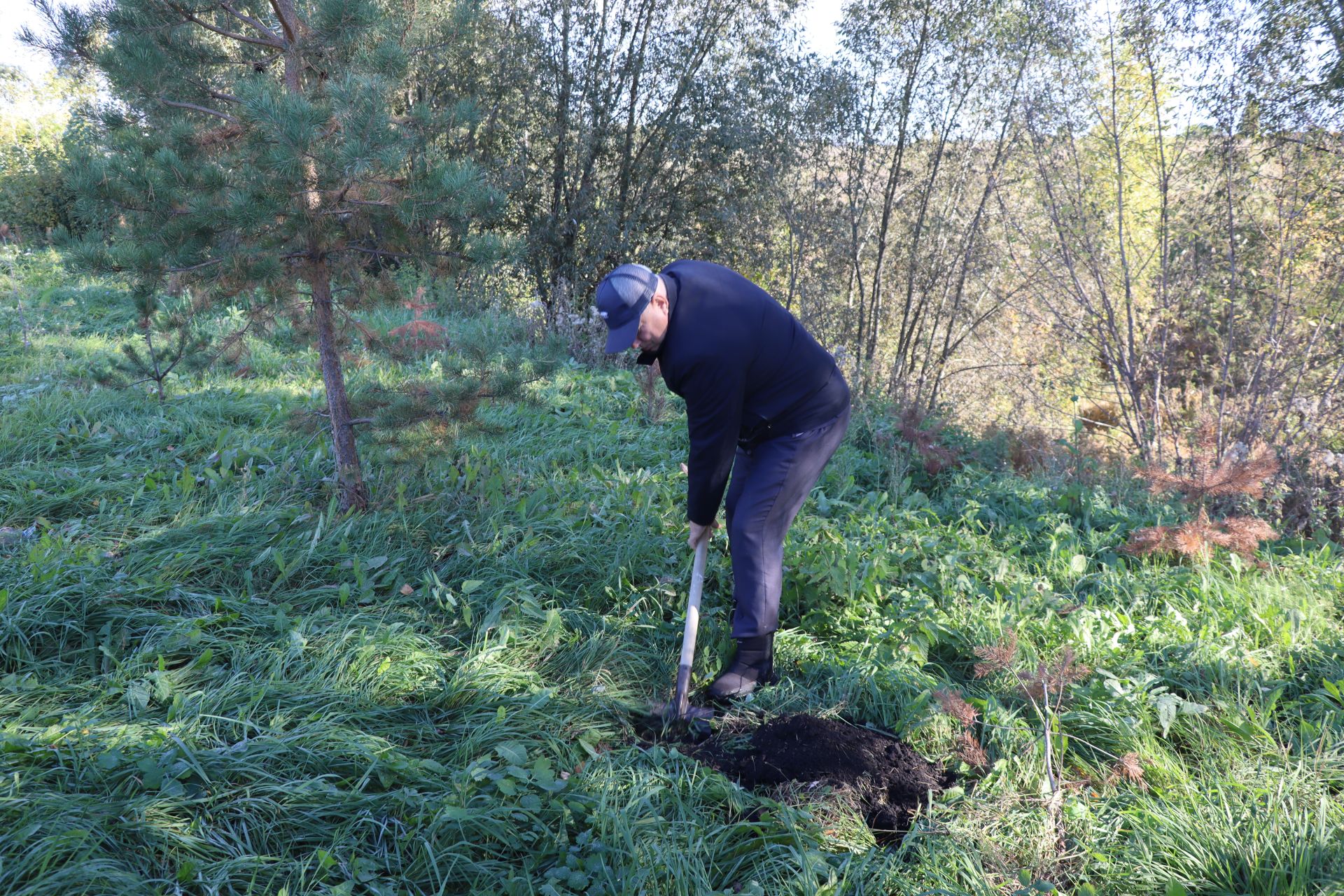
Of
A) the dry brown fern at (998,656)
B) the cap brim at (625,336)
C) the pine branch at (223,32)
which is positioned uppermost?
the pine branch at (223,32)

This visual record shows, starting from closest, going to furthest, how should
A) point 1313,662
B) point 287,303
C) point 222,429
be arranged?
point 1313,662 < point 287,303 < point 222,429

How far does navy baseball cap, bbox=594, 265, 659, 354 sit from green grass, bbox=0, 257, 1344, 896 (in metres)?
1.23

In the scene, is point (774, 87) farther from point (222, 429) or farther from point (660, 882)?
point (660, 882)

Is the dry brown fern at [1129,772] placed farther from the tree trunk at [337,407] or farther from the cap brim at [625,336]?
the tree trunk at [337,407]

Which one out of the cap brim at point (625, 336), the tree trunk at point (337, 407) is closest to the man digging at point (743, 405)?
the cap brim at point (625, 336)

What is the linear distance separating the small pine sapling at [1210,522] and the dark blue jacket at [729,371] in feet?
6.63

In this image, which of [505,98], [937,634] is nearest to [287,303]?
[937,634]

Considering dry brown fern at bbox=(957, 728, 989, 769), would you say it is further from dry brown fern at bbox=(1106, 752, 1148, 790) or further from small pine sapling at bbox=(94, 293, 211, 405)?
small pine sapling at bbox=(94, 293, 211, 405)

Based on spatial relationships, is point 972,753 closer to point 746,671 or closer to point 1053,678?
point 1053,678

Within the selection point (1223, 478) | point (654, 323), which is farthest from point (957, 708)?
point (1223, 478)

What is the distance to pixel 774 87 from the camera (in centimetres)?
1046

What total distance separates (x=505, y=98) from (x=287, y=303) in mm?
7562

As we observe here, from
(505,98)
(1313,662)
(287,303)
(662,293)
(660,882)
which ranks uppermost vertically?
(505,98)

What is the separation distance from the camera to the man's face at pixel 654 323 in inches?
103
